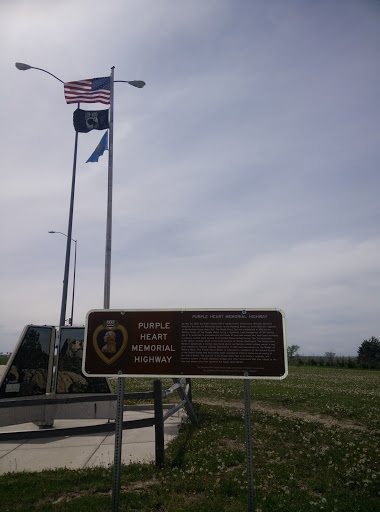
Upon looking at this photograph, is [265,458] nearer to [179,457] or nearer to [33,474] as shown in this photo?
[179,457]

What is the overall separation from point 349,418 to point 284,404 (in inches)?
109

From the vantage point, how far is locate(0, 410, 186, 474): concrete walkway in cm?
721

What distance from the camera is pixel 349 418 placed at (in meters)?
11.1

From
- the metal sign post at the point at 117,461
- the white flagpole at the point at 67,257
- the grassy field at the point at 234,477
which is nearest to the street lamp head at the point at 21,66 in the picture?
the white flagpole at the point at 67,257

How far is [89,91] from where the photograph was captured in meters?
17.5

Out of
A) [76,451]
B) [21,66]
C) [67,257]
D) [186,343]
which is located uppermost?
[21,66]

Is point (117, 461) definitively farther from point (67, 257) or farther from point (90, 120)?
point (67, 257)

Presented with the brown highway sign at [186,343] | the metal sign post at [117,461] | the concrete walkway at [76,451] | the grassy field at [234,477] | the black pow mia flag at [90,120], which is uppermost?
the black pow mia flag at [90,120]

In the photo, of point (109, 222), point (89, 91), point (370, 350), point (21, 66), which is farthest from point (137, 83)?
point (370, 350)

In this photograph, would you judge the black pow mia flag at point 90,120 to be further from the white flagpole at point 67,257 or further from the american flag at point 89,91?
the white flagpole at point 67,257

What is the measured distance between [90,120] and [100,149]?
70.6 inches

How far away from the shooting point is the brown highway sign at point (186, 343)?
204 inches

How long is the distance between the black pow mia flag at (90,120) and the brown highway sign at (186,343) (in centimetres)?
1416

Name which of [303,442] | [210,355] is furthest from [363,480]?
[210,355]
